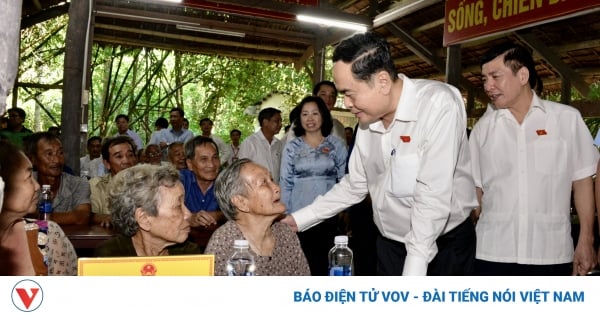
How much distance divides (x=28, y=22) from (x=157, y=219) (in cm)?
743

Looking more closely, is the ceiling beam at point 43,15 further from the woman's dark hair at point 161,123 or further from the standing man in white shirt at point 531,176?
the standing man in white shirt at point 531,176

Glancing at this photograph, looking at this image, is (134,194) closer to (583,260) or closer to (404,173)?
(404,173)

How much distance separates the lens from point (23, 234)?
1.44 m

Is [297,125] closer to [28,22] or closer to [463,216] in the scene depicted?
[463,216]

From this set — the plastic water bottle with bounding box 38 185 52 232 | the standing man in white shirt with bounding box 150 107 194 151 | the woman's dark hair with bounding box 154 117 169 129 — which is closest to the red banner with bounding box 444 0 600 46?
the plastic water bottle with bounding box 38 185 52 232

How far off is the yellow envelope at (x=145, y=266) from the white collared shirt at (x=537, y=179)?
1412mm

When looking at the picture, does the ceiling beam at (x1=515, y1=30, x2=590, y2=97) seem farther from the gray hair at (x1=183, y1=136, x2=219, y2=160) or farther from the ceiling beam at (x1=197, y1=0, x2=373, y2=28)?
the gray hair at (x1=183, y1=136, x2=219, y2=160)

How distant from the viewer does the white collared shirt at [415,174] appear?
1.67 metres

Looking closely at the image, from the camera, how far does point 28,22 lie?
320 inches

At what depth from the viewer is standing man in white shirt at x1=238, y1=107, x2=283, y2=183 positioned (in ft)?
16.8

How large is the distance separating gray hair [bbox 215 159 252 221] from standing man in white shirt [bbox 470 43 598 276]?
1015mm

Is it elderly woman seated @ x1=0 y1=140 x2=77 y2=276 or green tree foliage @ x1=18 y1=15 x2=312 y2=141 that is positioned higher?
green tree foliage @ x1=18 y1=15 x2=312 y2=141

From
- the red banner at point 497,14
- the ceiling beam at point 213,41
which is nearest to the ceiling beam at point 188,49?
the ceiling beam at point 213,41
